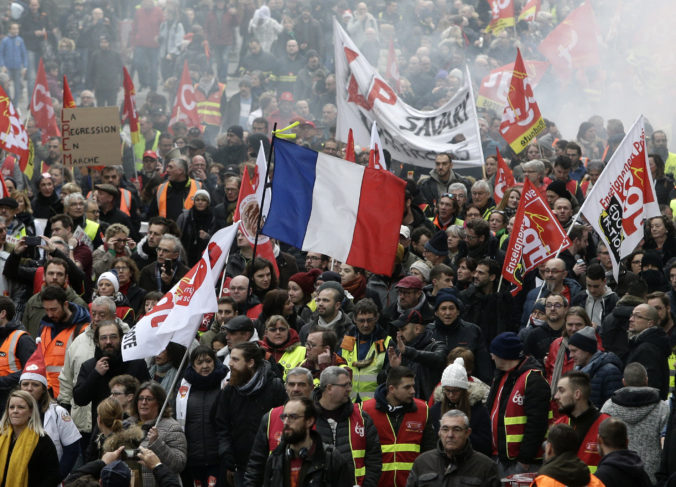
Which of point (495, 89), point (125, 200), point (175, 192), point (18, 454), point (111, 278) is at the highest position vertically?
point (495, 89)

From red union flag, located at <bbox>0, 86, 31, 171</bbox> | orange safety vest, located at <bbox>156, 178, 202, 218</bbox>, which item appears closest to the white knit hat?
orange safety vest, located at <bbox>156, 178, 202, 218</bbox>

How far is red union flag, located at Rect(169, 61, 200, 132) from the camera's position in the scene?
22.1 metres

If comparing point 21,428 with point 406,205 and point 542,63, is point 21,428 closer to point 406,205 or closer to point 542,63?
point 406,205

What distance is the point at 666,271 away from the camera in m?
11.9

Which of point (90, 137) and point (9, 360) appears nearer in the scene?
point (9, 360)

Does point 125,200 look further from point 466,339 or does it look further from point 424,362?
point 424,362

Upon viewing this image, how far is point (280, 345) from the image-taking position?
1023cm

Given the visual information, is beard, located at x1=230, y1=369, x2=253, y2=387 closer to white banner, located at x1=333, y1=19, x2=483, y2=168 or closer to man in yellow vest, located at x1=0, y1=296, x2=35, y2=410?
man in yellow vest, located at x1=0, y1=296, x2=35, y2=410

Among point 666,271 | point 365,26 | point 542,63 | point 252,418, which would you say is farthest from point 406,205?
point 365,26

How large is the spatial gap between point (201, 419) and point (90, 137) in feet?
21.3

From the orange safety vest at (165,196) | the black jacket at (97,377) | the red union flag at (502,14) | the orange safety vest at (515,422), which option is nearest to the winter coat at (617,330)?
the orange safety vest at (515,422)

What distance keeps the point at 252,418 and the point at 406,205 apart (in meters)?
4.68

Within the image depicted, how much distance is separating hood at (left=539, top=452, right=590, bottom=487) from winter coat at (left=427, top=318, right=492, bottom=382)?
288 centimetres

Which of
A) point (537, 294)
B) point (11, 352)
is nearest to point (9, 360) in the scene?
point (11, 352)
